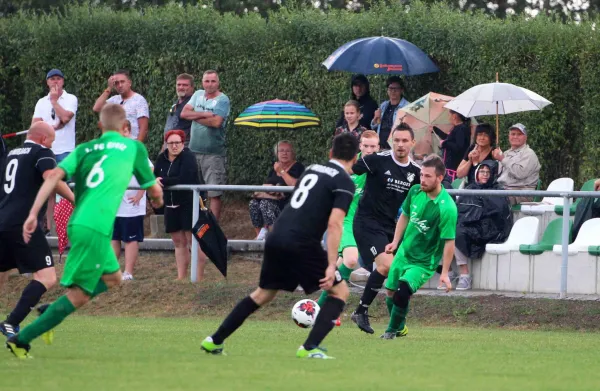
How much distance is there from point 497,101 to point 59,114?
21.6 feet

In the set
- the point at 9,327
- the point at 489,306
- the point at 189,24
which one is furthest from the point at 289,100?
the point at 9,327

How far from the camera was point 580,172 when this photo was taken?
63.5ft

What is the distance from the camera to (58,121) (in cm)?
1936

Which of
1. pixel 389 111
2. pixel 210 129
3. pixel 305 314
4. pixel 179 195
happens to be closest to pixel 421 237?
pixel 305 314

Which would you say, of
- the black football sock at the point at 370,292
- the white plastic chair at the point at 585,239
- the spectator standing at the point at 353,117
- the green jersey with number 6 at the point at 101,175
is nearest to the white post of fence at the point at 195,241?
the spectator standing at the point at 353,117

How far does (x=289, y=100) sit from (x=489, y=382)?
1305 centimetres

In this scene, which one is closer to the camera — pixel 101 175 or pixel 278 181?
pixel 101 175

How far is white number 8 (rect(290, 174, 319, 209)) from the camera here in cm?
1021

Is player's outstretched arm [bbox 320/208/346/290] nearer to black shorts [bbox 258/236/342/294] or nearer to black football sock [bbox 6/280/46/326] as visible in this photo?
black shorts [bbox 258/236/342/294]

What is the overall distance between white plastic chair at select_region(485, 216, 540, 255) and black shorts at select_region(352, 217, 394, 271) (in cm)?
291

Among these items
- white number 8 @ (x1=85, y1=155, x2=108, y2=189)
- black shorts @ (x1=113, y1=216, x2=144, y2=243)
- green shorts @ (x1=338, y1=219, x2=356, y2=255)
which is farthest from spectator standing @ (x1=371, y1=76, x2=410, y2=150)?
white number 8 @ (x1=85, y1=155, x2=108, y2=189)

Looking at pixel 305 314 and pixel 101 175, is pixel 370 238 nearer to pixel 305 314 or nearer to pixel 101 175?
pixel 305 314

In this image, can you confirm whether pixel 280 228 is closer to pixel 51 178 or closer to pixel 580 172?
pixel 51 178

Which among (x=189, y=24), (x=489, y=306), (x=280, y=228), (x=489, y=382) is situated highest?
(x=189, y=24)
